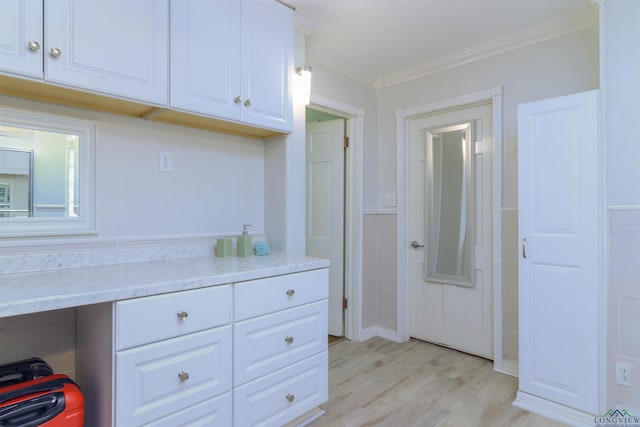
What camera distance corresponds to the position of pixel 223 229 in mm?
2172

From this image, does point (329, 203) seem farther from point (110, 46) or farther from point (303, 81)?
point (110, 46)

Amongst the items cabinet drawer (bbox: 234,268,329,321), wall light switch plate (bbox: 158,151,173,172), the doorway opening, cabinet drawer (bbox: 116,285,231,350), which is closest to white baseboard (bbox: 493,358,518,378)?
the doorway opening

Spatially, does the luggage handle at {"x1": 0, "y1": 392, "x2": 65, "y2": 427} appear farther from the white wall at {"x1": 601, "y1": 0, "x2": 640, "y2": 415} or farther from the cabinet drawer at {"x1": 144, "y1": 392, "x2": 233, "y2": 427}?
the white wall at {"x1": 601, "y1": 0, "x2": 640, "y2": 415}

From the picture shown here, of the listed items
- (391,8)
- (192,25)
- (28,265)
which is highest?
(391,8)

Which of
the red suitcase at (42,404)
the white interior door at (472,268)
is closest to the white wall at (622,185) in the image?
the white interior door at (472,268)

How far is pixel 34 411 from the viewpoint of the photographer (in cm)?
113

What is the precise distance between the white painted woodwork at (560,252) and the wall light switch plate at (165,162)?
6.82 feet

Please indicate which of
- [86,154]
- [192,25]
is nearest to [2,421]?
[86,154]

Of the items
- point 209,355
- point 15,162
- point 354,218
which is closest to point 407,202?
point 354,218

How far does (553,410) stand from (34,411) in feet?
8.23

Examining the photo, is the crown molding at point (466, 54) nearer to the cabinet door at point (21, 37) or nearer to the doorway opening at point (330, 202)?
the doorway opening at point (330, 202)

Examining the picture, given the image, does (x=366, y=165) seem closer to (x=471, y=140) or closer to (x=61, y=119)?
(x=471, y=140)

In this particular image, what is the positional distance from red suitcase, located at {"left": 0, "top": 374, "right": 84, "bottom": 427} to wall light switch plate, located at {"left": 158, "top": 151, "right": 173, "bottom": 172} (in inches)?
42.2

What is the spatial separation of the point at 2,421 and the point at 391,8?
2.62m
